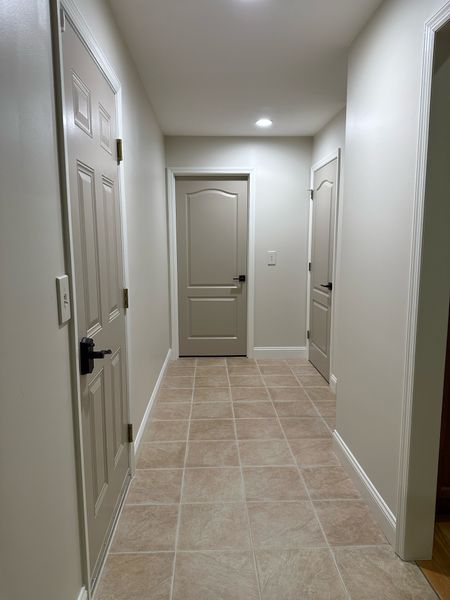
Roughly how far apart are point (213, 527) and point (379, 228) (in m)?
1.61

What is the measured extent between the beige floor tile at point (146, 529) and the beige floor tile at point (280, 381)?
190cm

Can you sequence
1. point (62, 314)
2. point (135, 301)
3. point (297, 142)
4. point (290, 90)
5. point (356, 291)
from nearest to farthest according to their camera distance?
point (62, 314), point (356, 291), point (135, 301), point (290, 90), point (297, 142)

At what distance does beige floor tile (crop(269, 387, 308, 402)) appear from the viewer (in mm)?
3385

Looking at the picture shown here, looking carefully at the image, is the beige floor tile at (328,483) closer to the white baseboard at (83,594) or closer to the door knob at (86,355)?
the white baseboard at (83,594)

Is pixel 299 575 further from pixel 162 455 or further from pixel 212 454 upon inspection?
pixel 162 455

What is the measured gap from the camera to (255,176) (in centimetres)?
423

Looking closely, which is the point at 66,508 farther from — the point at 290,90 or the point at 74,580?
the point at 290,90

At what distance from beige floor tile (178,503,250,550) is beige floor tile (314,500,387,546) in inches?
15.2

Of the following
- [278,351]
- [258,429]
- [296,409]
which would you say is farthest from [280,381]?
[258,429]

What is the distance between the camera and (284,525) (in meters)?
1.87

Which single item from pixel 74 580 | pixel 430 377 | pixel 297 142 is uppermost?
pixel 297 142

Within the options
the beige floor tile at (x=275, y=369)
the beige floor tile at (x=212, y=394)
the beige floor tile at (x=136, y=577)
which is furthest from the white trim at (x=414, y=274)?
the beige floor tile at (x=275, y=369)

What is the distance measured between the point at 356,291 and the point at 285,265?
2257 millimetres

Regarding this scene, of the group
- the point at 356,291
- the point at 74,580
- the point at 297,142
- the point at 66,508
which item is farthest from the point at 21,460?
the point at 297,142
